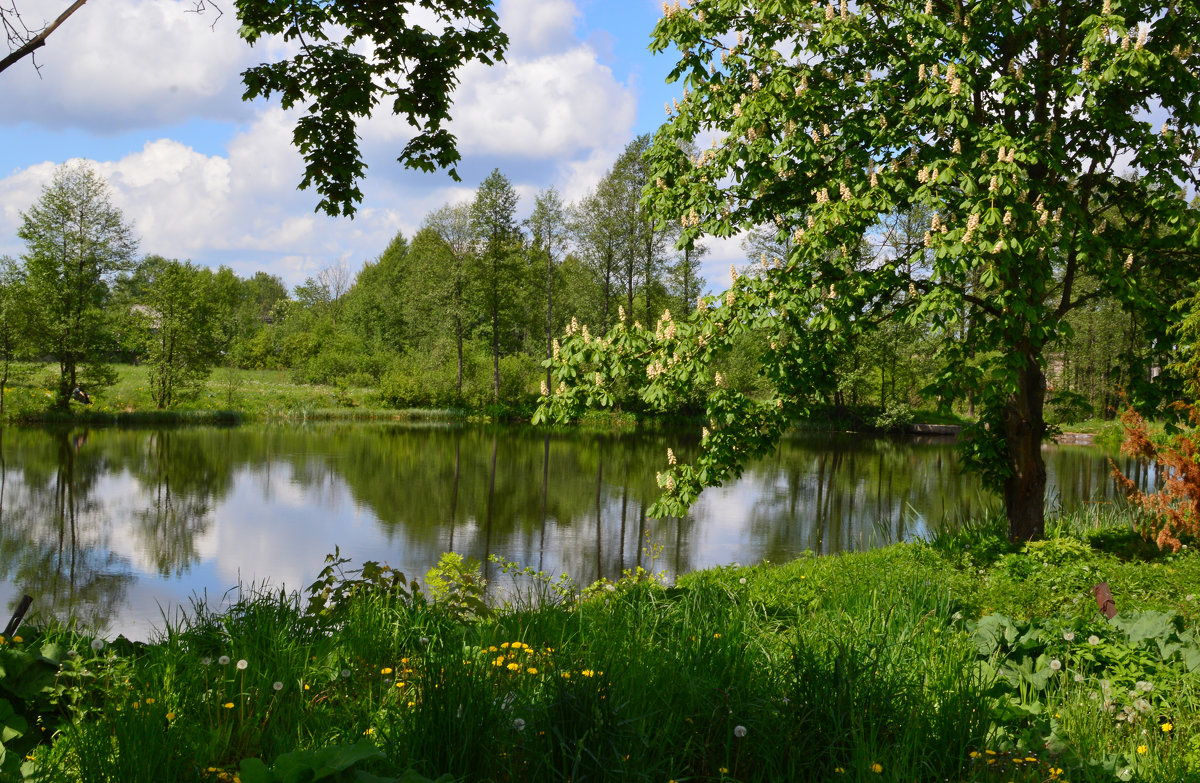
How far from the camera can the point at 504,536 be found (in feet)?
49.1

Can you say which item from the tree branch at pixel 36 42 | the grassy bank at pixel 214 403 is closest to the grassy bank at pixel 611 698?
the tree branch at pixel 36 42

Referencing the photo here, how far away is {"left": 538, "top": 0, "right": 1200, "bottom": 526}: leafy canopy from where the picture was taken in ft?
25.6

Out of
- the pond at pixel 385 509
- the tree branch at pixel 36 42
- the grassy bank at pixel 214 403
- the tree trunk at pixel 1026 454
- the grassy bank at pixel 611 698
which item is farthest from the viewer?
the grassy bank at pixel 214 403

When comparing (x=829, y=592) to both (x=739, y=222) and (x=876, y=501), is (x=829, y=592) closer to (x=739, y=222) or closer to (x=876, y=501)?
(x=739, y=222)

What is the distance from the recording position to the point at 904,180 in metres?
8.21

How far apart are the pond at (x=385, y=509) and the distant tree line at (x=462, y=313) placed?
5.51 m

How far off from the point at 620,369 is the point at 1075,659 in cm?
489

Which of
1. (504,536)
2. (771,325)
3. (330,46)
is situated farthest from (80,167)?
(771,325)

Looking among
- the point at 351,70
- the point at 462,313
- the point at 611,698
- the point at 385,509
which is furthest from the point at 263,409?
the point at 611,698

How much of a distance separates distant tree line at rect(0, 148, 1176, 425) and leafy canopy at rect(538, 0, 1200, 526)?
48.1 ft

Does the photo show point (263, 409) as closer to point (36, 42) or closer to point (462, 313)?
point (462, 313)

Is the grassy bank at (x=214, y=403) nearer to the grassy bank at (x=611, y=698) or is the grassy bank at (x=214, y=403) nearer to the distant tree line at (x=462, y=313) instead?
the distant tree line at (x=462, y=313)

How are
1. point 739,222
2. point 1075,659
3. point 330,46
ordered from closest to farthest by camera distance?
1. point 1075,659
2. point 330,46
3. point 739,222

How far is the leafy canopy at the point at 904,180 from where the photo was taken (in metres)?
7.81
